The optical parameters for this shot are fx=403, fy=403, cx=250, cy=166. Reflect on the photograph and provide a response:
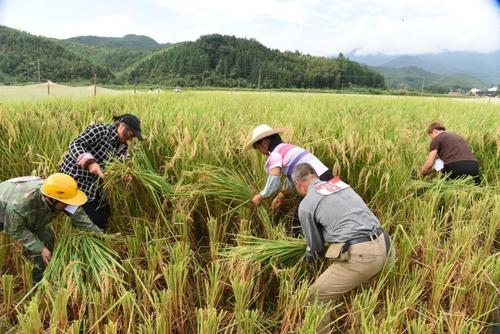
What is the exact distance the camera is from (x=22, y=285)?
2602 millimetres

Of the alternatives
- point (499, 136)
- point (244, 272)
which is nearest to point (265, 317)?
point (244, 272)

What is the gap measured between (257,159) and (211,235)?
87cm

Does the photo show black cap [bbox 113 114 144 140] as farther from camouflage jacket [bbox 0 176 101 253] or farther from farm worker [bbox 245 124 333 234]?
farm worker [bbox 245 124 333 234]

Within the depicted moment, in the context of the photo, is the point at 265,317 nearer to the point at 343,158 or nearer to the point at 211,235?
the point at 211,235

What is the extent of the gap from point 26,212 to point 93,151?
0.81m

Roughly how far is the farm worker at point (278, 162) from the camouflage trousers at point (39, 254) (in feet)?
4.73

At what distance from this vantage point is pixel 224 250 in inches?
104

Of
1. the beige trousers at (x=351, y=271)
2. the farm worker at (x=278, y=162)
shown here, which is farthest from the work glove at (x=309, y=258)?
the farm worker at (x=278, y=162)

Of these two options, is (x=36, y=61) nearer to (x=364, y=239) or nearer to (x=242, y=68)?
(x=242, y=68)

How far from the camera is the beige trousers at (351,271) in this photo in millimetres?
2279

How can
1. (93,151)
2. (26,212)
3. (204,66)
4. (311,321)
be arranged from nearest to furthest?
(311,321) → (26,212) → (93,151) → (204,66)

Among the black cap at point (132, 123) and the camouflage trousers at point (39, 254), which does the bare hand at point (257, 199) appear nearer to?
the black cap at point (132, 123)

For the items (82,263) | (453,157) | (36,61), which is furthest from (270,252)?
(36,61)

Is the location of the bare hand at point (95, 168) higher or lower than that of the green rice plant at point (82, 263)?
higher
